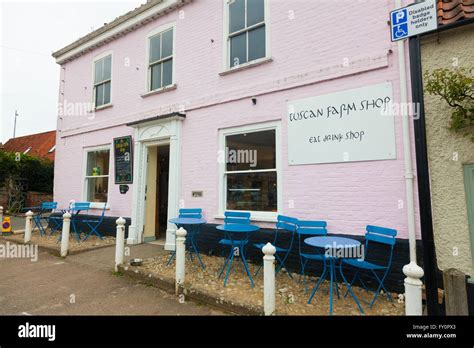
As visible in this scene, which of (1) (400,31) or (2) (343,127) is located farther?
(2) (343,127)

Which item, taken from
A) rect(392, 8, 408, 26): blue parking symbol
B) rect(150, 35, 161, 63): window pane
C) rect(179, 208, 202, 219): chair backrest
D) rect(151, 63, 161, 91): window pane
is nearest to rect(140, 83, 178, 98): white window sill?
rect(151, 63, 161, 91): window pane

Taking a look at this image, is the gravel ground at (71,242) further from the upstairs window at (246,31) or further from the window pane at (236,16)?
the window pane at (236,16)

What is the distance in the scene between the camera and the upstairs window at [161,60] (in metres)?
7.34

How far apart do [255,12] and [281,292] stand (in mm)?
5566

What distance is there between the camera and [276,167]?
537 centimetres

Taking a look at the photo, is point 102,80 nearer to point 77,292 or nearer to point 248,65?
point 248,65

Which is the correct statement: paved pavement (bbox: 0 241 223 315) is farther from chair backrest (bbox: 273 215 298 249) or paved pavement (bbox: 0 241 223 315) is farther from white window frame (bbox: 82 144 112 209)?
white window frame (bbox: 82 144 112 209)

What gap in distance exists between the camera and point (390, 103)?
4.29 meters

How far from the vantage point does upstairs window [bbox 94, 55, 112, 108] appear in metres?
8.77

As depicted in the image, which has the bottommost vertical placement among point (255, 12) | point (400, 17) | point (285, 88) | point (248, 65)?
point (285, 88)

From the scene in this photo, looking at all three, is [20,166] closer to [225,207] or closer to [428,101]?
[225,207]

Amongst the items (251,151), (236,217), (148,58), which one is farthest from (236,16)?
(236,217)

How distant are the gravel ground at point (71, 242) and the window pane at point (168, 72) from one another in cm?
450

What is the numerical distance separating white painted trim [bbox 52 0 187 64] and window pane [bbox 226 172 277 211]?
4.83m
